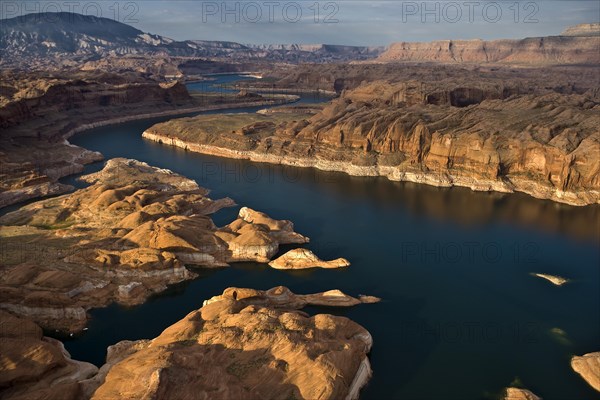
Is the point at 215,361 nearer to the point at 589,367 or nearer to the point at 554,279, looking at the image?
the point at 589,367

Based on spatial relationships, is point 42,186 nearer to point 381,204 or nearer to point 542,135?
point 381,204

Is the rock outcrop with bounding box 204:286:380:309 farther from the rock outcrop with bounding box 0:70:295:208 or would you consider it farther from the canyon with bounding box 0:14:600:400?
the rock outcrop with bounding box 0:70:295:208

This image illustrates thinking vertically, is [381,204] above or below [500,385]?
above

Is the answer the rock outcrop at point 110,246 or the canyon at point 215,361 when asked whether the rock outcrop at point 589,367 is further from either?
the rock outcrop at point 110,246

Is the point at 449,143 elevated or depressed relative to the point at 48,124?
depressed

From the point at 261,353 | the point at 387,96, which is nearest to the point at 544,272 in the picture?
the point at 261,353

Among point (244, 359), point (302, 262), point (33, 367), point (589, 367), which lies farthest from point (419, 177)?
point (33, 367)

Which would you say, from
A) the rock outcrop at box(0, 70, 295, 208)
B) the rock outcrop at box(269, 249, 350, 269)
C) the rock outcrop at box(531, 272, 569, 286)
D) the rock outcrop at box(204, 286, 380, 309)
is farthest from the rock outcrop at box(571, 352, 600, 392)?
the rock outcrop at box(0, 70, 295, 208)
